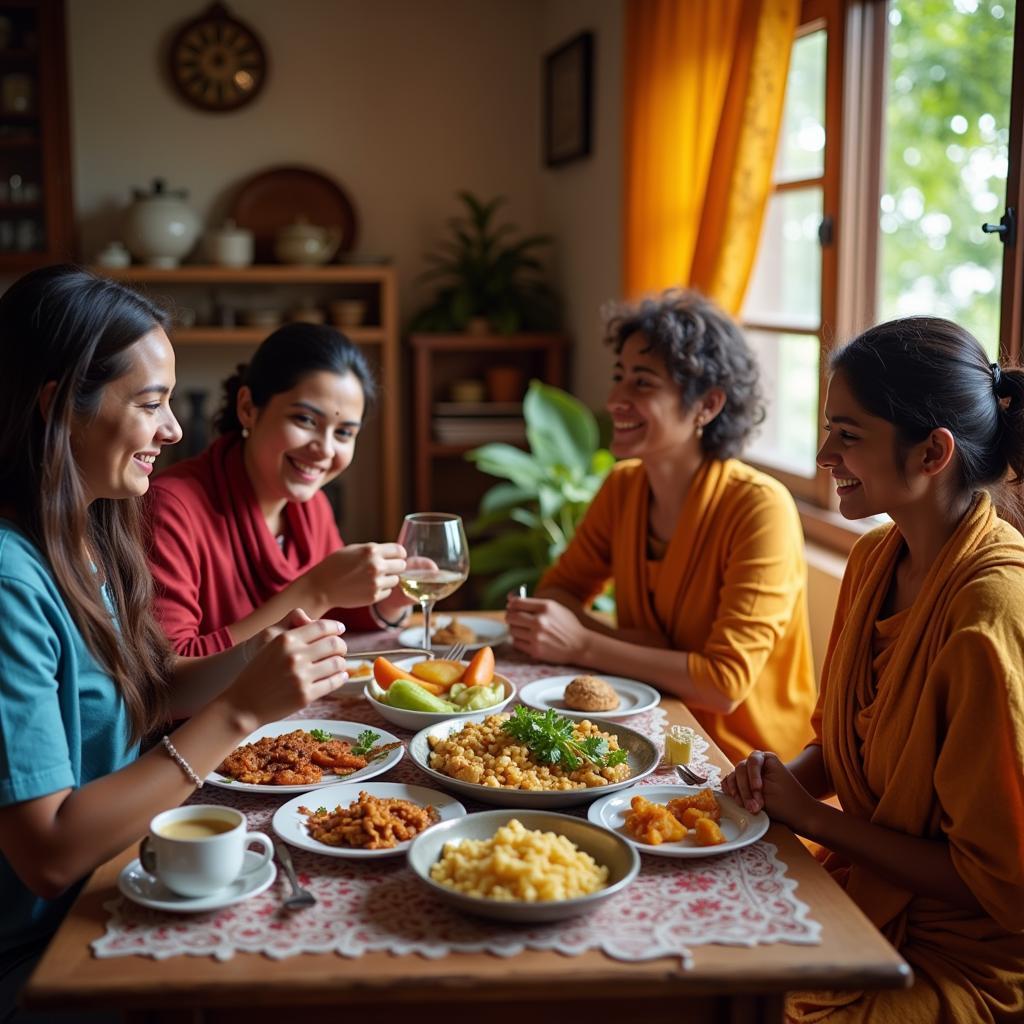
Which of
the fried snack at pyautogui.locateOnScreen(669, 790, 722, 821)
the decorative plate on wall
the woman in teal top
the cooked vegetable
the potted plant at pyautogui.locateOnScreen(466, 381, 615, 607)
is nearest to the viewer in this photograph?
the woman in teal top

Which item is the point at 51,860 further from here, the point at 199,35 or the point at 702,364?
the point at 199,35

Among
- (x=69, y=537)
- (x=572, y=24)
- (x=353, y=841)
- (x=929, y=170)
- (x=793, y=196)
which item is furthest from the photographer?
(x=572, y=24)

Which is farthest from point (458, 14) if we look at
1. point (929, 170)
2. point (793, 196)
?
point (929, 170)

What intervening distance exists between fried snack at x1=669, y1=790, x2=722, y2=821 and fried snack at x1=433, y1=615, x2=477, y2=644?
81 centimetres

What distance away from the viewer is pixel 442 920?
1131mm

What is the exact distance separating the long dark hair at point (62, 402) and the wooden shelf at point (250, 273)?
3.18 meters

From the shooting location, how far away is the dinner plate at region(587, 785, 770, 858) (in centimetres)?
126

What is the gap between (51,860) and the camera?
1223 millimetres

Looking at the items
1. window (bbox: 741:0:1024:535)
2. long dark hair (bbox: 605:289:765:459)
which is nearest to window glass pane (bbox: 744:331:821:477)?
window (bbox: 741:0:1024:535)

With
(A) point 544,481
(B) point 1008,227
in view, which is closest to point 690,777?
(B) point 1008,227

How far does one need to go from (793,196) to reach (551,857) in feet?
8.69

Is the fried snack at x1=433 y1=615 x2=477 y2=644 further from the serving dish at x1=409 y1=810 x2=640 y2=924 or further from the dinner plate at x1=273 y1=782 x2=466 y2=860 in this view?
the serving dish at x1=409 y1=810 x2=640 y2=924

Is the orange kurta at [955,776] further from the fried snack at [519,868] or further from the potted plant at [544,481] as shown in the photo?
the potted plant at [544,481]

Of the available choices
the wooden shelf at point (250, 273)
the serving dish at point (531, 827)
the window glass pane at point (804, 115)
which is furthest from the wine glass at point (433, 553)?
the wooden shelf at point (250, 273)
